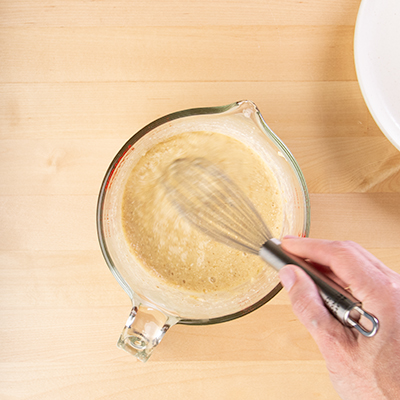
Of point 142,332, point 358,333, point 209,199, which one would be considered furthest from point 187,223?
point 358,333

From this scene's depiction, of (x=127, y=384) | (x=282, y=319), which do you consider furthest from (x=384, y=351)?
(x=127, y=384)

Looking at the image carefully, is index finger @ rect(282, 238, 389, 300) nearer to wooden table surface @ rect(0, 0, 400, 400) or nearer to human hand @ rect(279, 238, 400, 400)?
human hand @ rect(279, 238, 400, 400)

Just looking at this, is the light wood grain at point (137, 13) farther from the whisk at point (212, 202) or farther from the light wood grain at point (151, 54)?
the whisk at point (212, 202)

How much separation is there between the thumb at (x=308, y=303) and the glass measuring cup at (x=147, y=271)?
9cm

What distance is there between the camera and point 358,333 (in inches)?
14.6

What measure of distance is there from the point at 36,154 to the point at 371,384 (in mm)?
564

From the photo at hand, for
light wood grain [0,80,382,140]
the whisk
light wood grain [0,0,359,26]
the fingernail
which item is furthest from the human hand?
light wood grain [0,0,359,26]

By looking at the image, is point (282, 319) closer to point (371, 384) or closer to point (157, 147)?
point (371, 384)

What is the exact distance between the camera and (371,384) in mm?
361

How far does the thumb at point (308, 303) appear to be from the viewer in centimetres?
36

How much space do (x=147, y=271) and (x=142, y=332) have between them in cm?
11

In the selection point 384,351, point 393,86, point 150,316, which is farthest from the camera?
point 393,86

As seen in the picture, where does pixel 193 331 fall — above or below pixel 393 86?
below

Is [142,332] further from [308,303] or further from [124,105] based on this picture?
[124,105]
